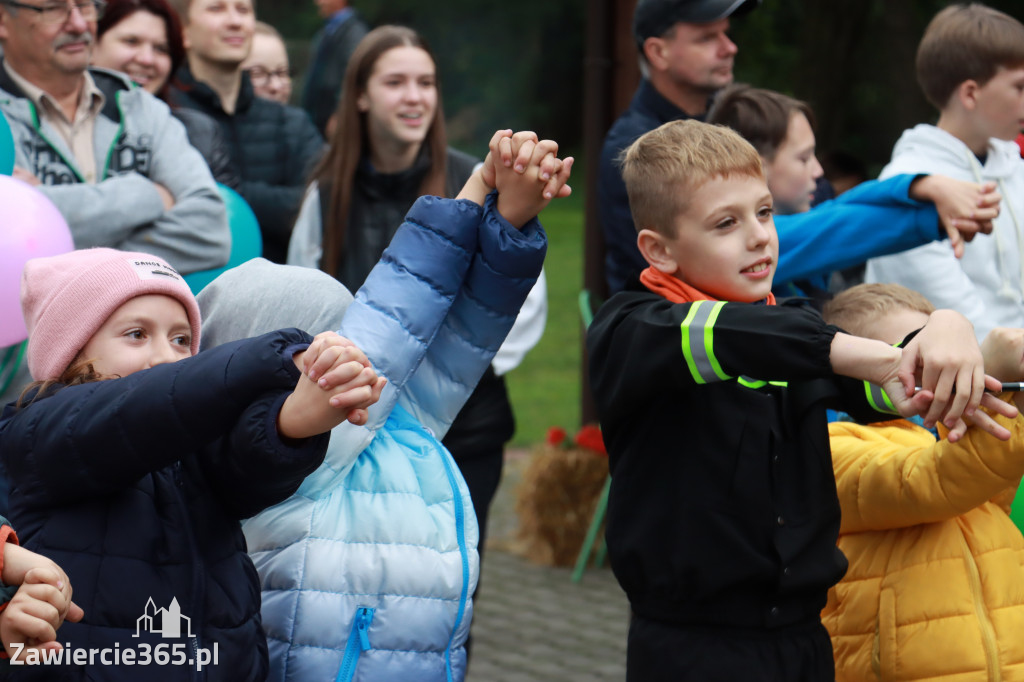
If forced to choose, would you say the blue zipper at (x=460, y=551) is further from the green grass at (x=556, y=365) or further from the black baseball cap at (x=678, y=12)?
the green grass at (x=556, y=365)

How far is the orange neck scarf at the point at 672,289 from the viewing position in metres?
2.59

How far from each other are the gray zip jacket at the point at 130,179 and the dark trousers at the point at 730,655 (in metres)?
1.92

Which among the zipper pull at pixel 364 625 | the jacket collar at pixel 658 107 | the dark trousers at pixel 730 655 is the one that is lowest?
the dark trousers at pixel 730 655

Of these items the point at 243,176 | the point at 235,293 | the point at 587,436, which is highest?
the point at 243,176

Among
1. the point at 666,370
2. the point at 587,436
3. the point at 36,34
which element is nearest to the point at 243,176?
the point at 36,34

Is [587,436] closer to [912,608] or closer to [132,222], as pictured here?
[132,222]

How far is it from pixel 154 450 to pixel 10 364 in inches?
50.7

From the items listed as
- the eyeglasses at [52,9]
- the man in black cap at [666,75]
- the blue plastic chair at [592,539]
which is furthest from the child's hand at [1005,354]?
the blue plastic chair at [592,539]

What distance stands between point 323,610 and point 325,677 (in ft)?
0.42

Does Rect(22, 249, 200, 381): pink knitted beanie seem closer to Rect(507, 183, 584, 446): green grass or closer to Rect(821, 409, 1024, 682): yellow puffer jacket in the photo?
Rect(821, 409, 1024, 682): yellow puffer jacket

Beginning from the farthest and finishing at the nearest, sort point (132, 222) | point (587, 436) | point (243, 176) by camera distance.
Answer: point (587, 436) → point (243, 176) → point (132, 222)

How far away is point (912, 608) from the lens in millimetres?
2791

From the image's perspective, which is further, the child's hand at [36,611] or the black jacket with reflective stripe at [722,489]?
the black jacket with reflective stripe at [722,489]

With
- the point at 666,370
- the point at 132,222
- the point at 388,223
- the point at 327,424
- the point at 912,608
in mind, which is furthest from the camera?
the point at 388,223
